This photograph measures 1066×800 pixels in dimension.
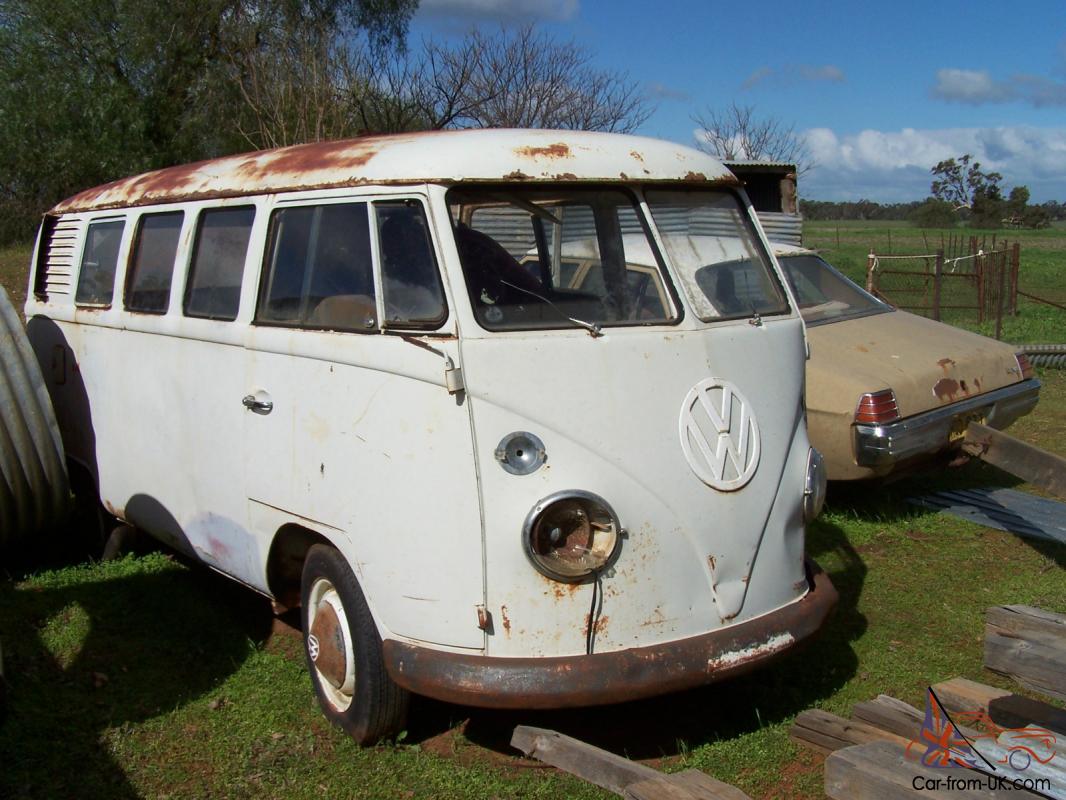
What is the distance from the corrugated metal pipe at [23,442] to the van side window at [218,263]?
125cm

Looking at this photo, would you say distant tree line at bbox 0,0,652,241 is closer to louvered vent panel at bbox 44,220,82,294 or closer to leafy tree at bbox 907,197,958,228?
louvered vent panel at bbox 44,220,82,294

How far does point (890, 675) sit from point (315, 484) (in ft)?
8.67

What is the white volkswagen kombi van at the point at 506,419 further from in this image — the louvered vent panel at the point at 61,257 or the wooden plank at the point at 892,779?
the louvered vent panel at the point at 61,257

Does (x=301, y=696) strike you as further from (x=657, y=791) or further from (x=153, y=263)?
(x=153, y=263)

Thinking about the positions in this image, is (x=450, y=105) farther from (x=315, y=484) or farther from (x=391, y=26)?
(x=315, y=484)

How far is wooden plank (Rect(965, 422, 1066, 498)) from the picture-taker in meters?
4.08

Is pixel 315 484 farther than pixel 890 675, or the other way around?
pixel 890 675

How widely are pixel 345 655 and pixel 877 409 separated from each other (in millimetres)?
3811

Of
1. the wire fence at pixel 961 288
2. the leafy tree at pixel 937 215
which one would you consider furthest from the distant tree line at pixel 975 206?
the wire fence at pixel 961 288

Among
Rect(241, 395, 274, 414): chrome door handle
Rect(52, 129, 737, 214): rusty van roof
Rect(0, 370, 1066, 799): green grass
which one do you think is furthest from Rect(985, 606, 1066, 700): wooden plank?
Rect(241, 395, 274, 414): chrome door handle

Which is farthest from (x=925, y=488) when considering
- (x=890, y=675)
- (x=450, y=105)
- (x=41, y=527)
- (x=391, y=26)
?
(x=391, y=26)

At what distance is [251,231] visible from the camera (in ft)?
14.6

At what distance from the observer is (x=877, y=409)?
6.48 m

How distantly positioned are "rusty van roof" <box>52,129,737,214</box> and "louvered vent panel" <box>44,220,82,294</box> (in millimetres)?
1971
